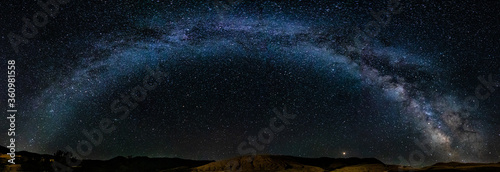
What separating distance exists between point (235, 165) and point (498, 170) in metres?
23.4

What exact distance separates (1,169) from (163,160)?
20.9m

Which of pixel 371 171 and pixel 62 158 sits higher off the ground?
pixel 62 158

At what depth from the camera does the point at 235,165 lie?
34.9m

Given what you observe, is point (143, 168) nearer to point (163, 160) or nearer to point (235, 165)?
point (163, 160)

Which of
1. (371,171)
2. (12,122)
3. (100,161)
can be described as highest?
(12,122)

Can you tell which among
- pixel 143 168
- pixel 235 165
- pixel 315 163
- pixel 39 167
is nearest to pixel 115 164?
pixel 143 168

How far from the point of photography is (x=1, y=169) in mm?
25984

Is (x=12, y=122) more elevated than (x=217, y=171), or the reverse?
(x=12, y=122)

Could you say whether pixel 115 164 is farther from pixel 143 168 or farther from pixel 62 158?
pixel 62 158

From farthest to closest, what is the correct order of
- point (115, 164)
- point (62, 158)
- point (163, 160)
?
point (163, 160), point (115, 164), point (62, 158)

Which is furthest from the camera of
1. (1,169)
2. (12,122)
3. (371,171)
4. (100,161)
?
(100,161)

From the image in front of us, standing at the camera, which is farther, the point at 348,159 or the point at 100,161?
the point at 348,159

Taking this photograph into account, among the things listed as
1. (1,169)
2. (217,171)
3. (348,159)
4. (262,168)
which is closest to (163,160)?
(217,171)

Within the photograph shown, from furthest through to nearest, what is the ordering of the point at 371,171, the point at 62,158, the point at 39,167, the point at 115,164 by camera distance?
1. the point at 115,164
2. the point at 371,171
3. the point at 62,158
4. the point at 39,167
